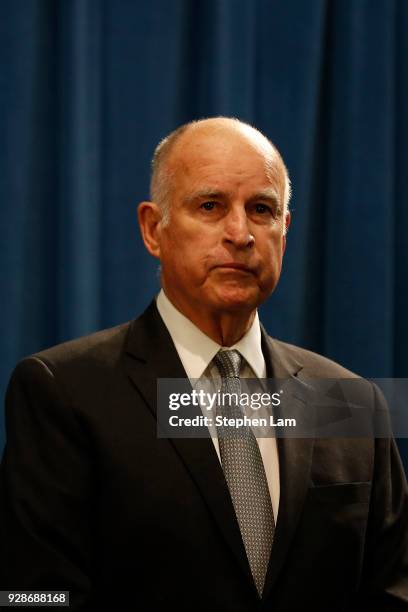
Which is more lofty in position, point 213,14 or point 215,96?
point 213,14

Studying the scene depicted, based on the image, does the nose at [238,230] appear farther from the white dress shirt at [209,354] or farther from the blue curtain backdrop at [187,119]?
the blue curtain backdrop at [187,119]

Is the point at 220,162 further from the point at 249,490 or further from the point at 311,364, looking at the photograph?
the point at 249,490

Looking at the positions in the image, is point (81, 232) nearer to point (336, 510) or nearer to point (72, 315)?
point (72, 315)

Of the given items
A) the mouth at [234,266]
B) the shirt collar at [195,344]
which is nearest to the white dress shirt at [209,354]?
the shirt collar at [195,344]

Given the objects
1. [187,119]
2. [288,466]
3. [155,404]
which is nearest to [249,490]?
[288,466]

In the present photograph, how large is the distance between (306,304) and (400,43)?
736mm

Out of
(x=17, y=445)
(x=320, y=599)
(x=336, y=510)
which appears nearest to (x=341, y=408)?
(x=336, y=510)

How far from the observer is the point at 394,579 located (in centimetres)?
142

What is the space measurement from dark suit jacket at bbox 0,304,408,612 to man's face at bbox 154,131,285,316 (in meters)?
0.12

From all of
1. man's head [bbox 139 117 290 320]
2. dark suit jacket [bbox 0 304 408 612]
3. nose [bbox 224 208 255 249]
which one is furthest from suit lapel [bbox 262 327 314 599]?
nose [bbox 224 208 255 249]

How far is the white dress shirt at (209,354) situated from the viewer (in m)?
1.38

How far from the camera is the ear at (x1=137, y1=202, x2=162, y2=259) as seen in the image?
1.51 m

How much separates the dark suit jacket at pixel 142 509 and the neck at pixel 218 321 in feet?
0.22

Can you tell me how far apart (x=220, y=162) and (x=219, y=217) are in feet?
0.30
